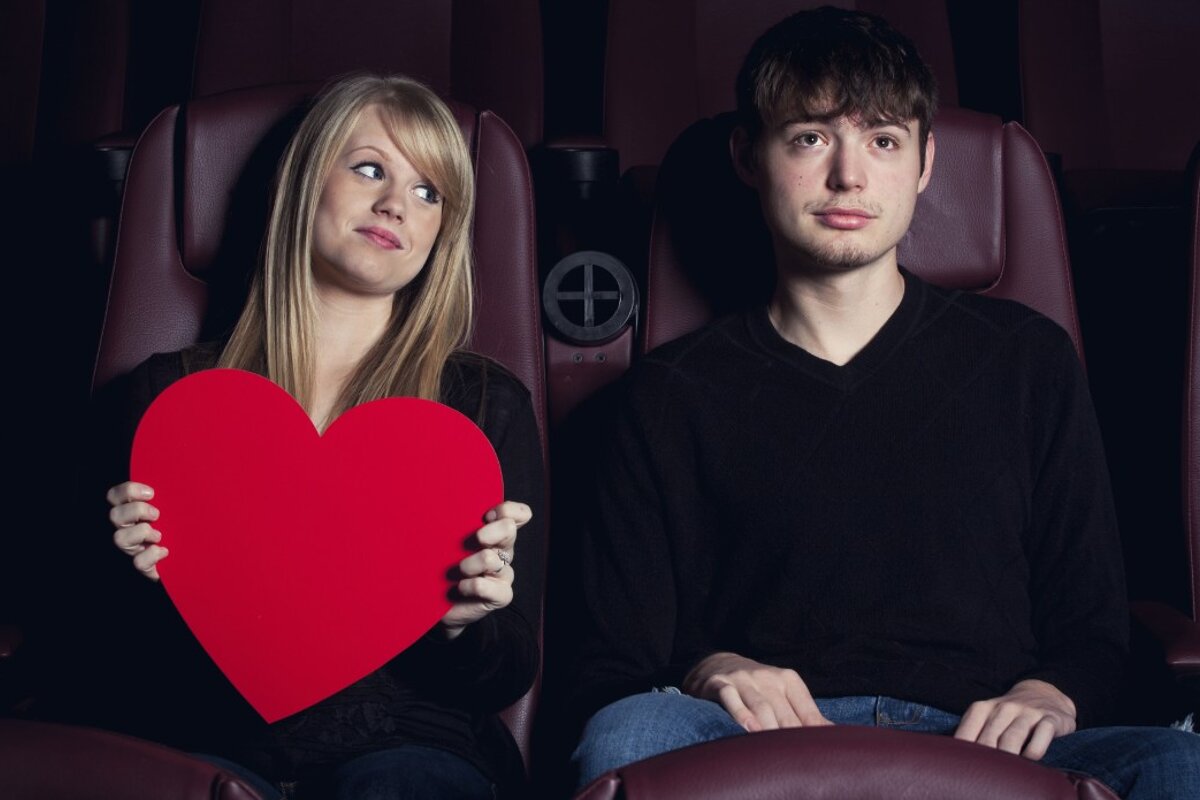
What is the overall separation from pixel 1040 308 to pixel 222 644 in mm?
988

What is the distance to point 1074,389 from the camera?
137cm

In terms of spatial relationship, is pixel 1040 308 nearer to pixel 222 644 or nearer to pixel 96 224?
pixel 222 644

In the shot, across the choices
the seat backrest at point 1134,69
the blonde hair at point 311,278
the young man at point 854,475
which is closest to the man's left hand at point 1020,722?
the young man at point 854,475

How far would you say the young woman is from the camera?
1192mm

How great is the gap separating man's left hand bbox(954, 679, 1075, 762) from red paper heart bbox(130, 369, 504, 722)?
1.56 feet

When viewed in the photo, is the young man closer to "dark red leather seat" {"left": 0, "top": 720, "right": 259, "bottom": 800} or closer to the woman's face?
the woman's face

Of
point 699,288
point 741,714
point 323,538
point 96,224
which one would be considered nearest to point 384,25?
point 96,224

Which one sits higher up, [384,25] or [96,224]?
[384,25]

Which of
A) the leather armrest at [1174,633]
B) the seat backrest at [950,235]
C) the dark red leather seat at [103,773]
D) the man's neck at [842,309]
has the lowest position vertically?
the leather armrest at [1174,633]

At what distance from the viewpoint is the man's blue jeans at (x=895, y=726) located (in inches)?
39.4

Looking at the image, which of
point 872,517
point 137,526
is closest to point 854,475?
point 872,517

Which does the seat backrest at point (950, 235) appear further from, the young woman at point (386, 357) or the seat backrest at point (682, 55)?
the seat backrest at point (682, 55)

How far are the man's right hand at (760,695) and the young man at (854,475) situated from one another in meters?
0.01

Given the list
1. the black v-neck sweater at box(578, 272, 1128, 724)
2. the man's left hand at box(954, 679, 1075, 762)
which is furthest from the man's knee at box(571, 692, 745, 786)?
the man's left hand at box(954, 679, 1075, 762)
